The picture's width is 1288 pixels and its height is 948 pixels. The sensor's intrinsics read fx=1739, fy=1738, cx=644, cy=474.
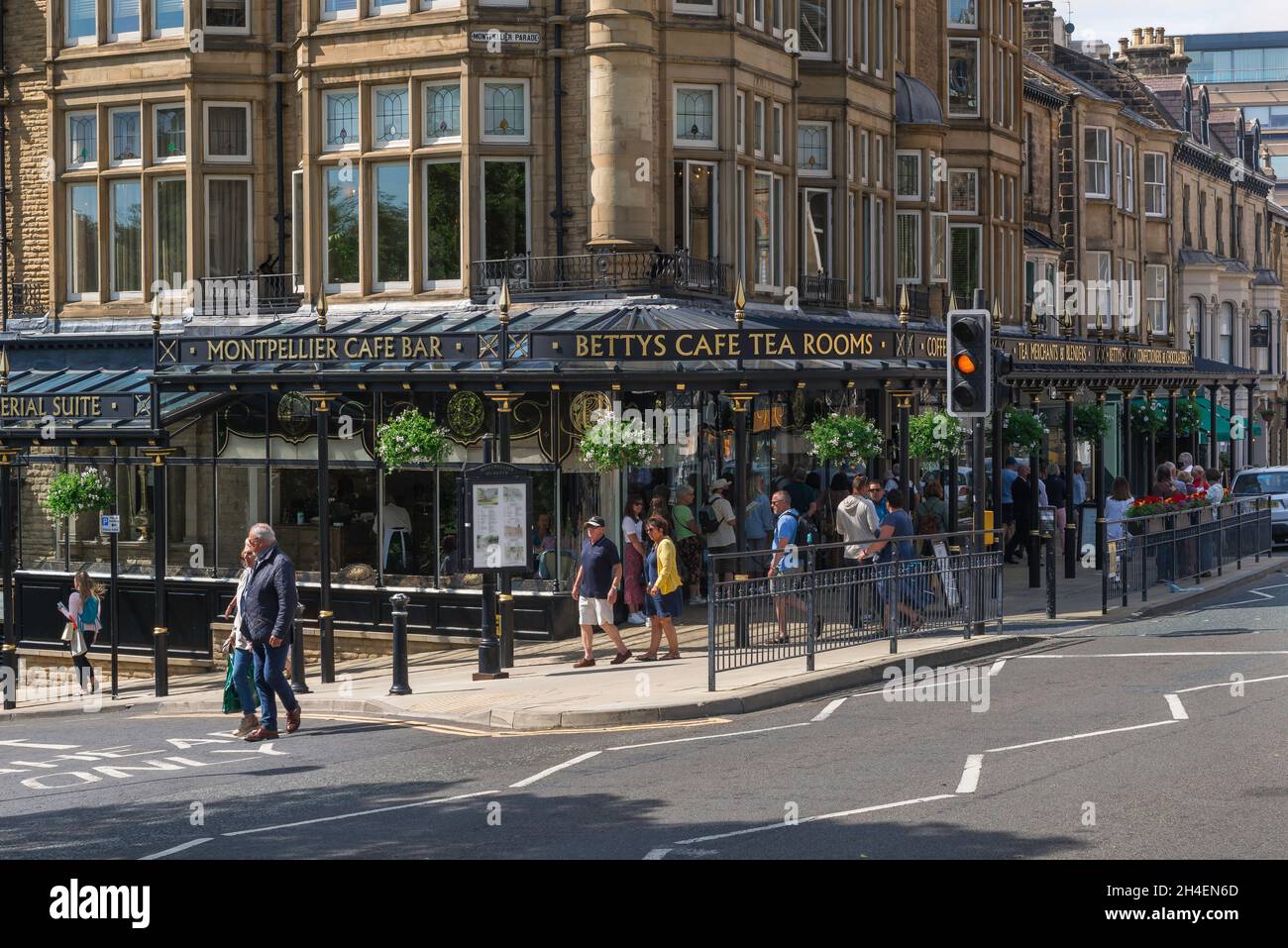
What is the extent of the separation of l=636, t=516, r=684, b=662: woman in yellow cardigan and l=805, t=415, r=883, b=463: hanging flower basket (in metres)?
3.81

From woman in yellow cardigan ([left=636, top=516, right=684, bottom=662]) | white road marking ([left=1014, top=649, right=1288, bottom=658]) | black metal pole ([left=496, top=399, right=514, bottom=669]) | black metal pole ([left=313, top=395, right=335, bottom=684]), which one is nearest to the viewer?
white road marking ([left=1014, top=649, right=1288, bottom=658])

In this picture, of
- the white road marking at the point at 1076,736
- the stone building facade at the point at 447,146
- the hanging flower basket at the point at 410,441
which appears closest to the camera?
the white road marking at the point at 1076,736

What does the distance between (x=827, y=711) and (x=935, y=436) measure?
399 inches

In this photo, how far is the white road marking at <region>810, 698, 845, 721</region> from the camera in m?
15.7

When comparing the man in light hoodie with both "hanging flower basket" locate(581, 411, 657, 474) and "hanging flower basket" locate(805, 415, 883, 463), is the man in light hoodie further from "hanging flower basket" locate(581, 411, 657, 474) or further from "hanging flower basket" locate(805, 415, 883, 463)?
"hanging flower basket" locate(581, 411, 657, 474)

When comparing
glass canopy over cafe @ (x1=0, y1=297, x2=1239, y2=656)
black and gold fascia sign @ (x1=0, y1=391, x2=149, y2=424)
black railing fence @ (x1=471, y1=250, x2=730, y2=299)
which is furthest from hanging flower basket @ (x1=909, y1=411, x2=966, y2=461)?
black and gold fascia sign @ (x1=0, y1=391, x2=149, y2=424)

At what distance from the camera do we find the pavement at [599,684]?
16500 millimetres

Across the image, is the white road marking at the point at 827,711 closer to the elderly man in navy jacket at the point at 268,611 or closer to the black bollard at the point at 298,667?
the elderly man in navy jacket at the point at 268,611

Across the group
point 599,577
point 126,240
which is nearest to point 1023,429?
point 599,577

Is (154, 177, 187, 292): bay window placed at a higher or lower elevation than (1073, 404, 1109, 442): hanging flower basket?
higher

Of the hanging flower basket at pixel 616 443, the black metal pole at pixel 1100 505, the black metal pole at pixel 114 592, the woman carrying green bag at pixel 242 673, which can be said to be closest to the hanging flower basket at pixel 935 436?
the black metal pole at pixel 1100 505

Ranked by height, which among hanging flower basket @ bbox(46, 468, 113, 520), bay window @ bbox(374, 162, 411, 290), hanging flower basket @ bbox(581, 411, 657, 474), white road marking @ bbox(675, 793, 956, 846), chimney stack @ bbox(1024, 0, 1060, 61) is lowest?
white road marking @ bbox(675, 793, 956, 846)

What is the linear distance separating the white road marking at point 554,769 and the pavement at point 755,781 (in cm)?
5

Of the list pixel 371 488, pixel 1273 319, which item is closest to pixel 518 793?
pixel 371 488
